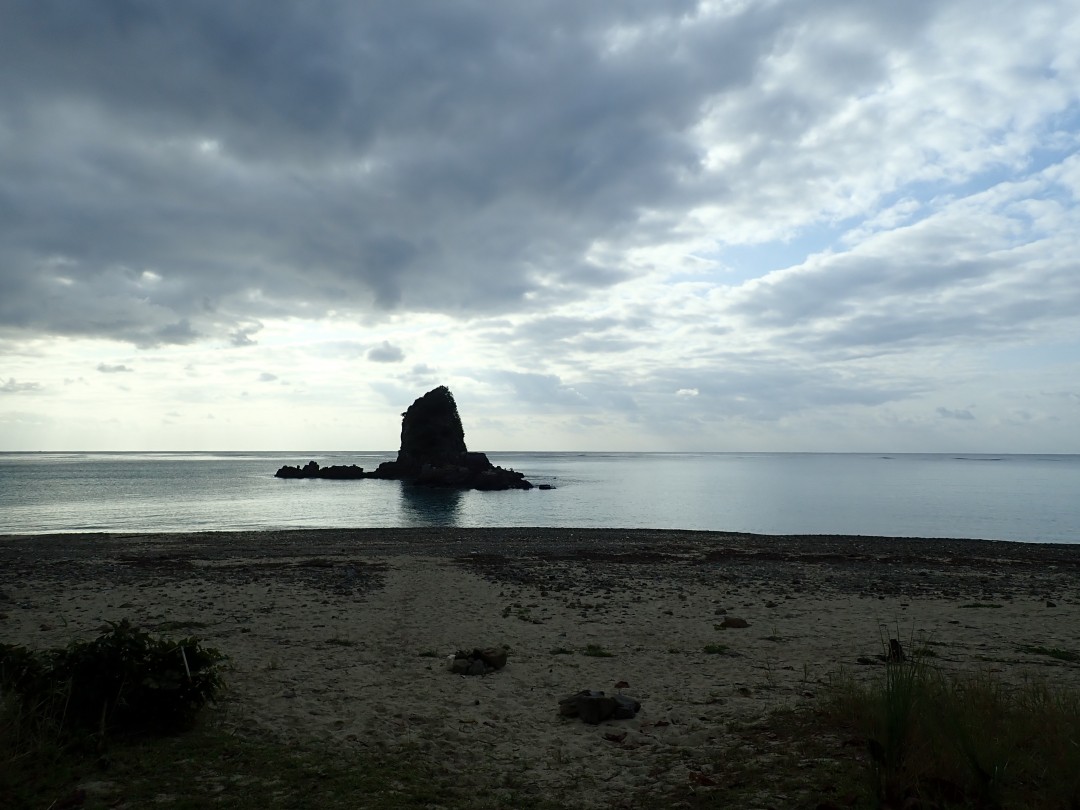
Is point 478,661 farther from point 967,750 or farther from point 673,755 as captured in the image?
point 967,750

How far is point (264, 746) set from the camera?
7574mm

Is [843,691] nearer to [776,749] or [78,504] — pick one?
[776,749]

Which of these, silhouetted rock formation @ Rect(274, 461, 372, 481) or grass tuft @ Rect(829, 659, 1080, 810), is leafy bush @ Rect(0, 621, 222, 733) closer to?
grass tuft @ Rect(829, 659, 1080, 810)

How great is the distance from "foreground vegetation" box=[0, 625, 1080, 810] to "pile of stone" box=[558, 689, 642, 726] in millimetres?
1499

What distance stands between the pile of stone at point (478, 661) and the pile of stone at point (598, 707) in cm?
242

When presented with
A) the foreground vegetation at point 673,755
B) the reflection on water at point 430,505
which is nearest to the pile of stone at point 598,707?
the foreground vegetation at point 673,755

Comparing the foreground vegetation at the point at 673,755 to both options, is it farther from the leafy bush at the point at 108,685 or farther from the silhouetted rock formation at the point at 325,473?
A: the silhouetted rock formation at the point at 325,473

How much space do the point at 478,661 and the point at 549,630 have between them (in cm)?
365

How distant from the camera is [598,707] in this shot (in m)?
8.73

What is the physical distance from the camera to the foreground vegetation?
214 inches

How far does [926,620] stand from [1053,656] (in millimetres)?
4041

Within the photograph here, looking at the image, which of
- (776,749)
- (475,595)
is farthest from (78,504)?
(776,749)

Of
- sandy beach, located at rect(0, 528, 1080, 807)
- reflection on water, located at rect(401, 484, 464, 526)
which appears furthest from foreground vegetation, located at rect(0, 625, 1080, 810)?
reflection on water, located at rect(401, 484, 464, 526)

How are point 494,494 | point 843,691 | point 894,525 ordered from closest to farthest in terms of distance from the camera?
point 843,691, point 894,525, point 494,494
